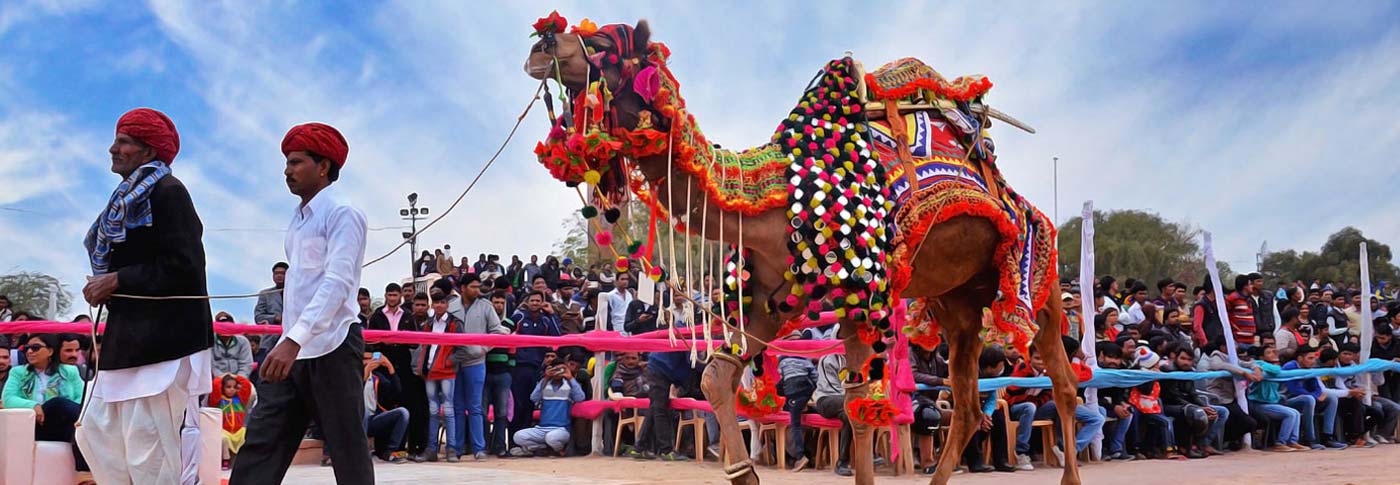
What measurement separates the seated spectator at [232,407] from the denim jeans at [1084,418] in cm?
704

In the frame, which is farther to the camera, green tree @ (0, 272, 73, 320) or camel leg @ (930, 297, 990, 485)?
green tree @ (0, 272, 73, 320)

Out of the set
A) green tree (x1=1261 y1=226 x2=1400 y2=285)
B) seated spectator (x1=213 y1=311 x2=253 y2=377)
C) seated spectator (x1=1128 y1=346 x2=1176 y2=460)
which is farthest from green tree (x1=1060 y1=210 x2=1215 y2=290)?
seated spectator (x1=213 y1=311 x2=253 y2=377)

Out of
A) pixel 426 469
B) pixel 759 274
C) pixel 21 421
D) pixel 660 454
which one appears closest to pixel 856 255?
pixel 759 274

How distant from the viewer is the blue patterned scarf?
4387mm

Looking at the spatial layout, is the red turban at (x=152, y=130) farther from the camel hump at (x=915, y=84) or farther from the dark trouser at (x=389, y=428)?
the dark trouser at (x=389, y=428)

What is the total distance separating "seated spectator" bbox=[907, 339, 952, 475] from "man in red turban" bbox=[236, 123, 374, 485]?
233 inches

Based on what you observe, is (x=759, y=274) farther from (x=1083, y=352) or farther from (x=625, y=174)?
(x=1083, y=352)

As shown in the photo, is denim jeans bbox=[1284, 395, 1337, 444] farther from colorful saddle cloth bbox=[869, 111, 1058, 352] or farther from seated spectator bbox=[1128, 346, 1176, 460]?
colorful saddle cloth bbox=[869, 111, 1058, 352]

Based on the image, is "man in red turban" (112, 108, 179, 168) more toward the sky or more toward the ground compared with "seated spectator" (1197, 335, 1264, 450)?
more toward the sky

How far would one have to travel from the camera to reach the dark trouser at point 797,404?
32.3ft

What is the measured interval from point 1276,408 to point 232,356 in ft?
35.2

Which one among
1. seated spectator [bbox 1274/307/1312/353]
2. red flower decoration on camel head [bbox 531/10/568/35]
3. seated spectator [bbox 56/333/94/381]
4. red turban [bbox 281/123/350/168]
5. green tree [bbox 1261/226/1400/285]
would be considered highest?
green tree [bbox 1261/226/1400/285]

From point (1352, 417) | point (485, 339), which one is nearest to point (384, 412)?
point (485, 339)

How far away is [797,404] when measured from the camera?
983 centimetres
